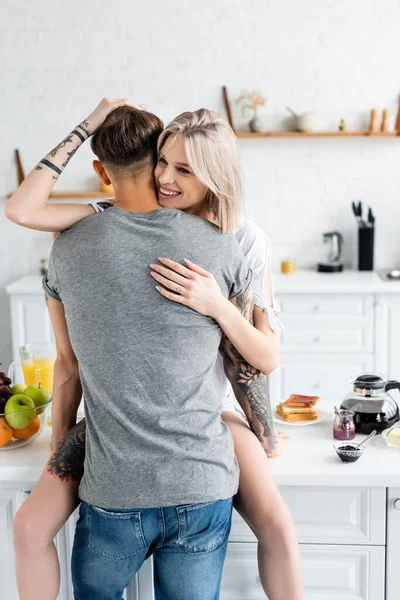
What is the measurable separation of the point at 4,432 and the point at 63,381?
23 centimetres

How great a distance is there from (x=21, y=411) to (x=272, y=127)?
114 inches

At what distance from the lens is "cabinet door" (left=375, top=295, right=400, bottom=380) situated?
12.5 ft

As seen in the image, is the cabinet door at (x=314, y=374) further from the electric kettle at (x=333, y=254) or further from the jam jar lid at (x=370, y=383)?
the jam jar lid at (x=370, y=383)

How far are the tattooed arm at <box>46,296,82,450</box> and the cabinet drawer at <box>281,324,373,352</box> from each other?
2.25m

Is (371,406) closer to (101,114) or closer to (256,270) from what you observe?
(256,270)

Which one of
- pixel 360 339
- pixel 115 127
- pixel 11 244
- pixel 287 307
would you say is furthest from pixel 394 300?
pixel 115 127

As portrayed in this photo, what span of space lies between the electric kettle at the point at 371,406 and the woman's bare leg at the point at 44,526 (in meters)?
0.69

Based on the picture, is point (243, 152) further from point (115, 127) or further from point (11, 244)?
point (115, 127)

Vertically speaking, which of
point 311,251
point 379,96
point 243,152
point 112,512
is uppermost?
point 379,96

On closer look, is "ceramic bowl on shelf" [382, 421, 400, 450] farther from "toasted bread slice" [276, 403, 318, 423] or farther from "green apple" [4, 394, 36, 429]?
"green apple" [4, 394, 36, 429]

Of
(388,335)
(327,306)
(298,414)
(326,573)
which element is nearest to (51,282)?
(298,414)

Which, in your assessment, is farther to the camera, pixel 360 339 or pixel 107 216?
pixel 360 339

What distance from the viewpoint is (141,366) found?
4.55ft

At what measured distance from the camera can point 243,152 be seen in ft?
14.2
